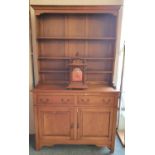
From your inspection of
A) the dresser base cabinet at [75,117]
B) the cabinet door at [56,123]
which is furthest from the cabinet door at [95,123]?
the cabinet door at [56,123]

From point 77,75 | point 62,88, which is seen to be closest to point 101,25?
point 77,75

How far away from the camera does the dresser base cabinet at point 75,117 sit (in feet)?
6.89

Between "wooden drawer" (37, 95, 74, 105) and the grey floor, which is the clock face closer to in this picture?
"wooden drawer" (37, 95, 74, 105)

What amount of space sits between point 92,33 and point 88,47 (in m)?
0.20

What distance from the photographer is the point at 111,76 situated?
2410mm

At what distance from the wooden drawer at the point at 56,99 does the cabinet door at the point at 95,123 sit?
190 millimetres

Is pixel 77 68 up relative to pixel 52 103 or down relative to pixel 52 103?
up

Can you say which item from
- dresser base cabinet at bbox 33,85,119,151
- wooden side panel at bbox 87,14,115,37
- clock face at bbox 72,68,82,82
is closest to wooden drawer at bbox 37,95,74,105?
dresser base cabinet at bbox 33,85,119,151

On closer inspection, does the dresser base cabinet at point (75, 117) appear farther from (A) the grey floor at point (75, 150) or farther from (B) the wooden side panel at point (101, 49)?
(B) the wooden side panel at point (101, 49)

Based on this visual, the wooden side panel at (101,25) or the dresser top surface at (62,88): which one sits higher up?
the wooden side panel at (101,25)
